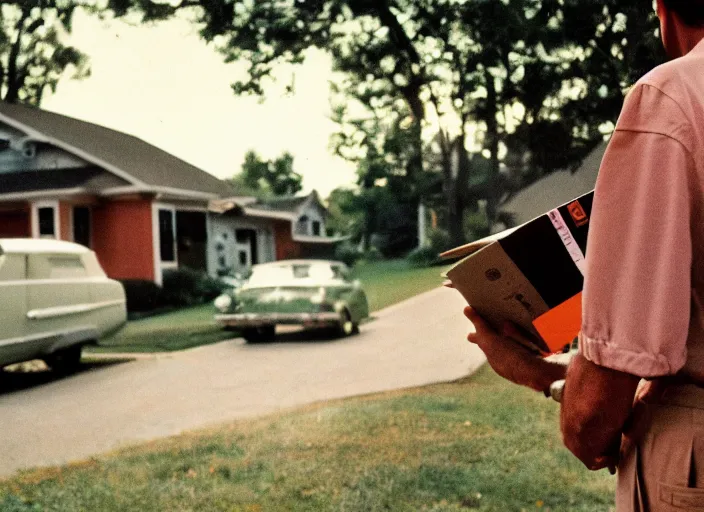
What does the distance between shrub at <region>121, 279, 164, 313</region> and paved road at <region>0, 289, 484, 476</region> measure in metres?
0.26

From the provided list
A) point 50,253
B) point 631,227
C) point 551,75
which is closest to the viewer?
point 631,227

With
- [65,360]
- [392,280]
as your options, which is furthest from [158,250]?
[392,280]

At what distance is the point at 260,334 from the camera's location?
3795 millimetres

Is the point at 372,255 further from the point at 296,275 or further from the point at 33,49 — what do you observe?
the point at 33,49

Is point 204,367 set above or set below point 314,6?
below

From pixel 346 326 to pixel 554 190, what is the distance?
1.38 meters

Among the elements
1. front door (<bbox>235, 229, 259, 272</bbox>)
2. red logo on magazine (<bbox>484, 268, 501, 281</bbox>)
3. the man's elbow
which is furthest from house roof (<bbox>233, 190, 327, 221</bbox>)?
the man's elbow

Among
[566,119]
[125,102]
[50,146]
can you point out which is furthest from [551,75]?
[50,146]

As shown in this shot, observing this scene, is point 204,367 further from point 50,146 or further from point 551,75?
point 551,75

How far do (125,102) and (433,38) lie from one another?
1.67 meters

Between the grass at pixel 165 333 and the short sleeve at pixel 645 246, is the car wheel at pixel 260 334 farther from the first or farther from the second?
the short sleeve at pixel 645 246

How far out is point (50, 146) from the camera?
Answer: 3.41 metres

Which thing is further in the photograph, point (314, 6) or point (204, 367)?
point (314, 6)

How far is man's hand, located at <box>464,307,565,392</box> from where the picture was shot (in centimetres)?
137
